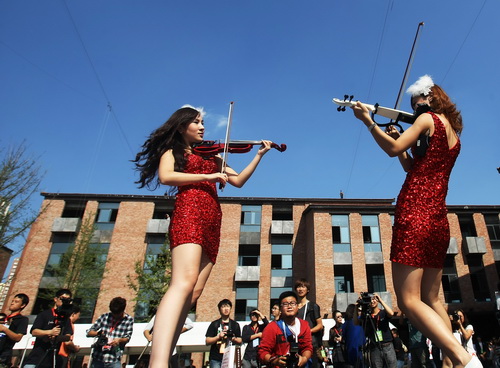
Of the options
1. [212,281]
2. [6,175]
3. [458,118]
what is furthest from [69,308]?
[212,281]

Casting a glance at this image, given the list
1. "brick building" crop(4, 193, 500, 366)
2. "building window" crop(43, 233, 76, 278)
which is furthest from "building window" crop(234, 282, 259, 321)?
"building window" crop(43, 233, 76, 278)

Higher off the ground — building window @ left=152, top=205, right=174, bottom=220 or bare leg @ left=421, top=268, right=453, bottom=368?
building window @ left=152, top=205, right=174, bottom=220

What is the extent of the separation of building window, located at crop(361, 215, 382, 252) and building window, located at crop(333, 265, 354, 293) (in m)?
2.35

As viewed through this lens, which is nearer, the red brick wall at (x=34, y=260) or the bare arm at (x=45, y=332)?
the bare arm at (x=45, y=332)

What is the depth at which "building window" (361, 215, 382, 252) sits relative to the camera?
2875 cm

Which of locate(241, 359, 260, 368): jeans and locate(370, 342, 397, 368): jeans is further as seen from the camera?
locate(241, 359, 260, 368): jeans

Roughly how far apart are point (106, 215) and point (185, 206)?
32394 mm

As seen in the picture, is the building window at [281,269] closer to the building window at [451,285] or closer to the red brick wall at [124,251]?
the red brick wall at [124,251]

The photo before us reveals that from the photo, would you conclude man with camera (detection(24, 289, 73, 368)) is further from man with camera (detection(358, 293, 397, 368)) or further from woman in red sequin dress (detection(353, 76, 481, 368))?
woman in red sequin dress (detection(353, 76, 481, 368))

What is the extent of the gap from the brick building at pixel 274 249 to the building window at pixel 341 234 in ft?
0.27

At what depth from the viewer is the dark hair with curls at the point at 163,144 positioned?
10.3ft

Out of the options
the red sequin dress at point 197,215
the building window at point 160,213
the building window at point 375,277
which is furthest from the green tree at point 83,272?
the red sequin dress at point 197,215

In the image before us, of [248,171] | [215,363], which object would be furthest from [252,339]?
[248,171]

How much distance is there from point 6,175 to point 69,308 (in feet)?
34.2
